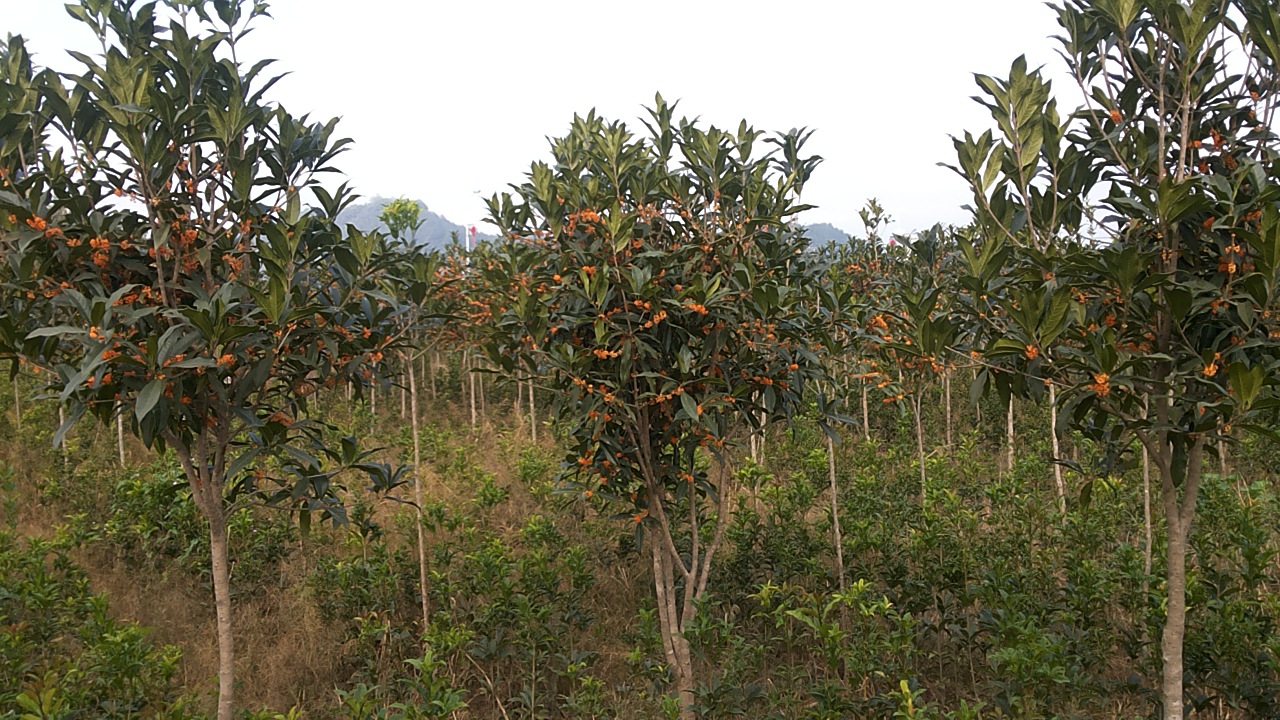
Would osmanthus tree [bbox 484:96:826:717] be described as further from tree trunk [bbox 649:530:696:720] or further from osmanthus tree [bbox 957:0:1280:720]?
osmanthus tree [bbox 957:0:1280:720]

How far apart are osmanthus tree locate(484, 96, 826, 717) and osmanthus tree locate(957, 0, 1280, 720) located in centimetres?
112

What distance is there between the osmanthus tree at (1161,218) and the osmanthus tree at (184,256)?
2.81 metres

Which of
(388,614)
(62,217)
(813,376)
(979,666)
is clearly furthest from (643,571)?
(62,217)

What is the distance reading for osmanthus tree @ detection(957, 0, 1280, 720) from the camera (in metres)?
2.58

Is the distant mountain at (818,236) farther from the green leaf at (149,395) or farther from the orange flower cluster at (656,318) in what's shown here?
the green leaf at (149,395)

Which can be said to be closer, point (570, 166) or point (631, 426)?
point (631, 426)

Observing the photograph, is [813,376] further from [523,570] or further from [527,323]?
[523,570]

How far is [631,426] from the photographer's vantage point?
402 centimetres

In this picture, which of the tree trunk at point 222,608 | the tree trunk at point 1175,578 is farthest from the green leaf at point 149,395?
the tree trunk at point 1175,578

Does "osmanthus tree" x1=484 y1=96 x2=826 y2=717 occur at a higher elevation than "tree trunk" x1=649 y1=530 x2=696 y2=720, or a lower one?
higher

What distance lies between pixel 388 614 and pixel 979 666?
13.3ft

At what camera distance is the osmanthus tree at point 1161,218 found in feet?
8.46

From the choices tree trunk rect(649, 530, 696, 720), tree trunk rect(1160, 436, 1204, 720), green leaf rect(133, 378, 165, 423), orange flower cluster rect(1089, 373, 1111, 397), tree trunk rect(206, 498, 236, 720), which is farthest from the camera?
tree trunk rect(649, 530, 696, 720)

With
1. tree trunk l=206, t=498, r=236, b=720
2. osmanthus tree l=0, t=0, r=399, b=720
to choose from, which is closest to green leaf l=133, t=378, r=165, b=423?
osmanthus tree l=0, t=0, r=399, b=720
